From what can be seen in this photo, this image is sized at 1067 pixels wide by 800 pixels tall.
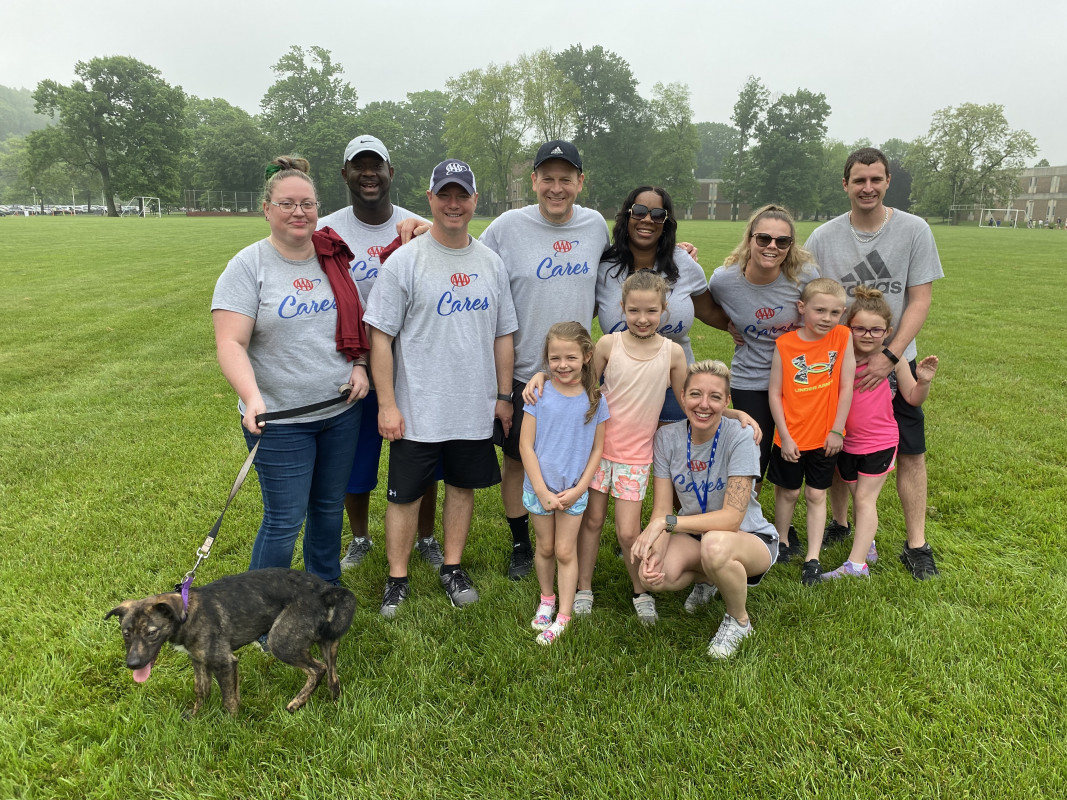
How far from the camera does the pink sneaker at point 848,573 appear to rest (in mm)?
3738

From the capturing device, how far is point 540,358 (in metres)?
3.70

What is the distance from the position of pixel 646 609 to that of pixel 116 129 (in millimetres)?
79044

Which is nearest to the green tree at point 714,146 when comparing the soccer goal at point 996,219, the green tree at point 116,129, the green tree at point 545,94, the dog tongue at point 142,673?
the soccer goal at point 996,219

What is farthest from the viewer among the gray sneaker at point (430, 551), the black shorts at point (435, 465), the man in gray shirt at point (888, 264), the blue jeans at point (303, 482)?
the gray sneaker at point (430, 551)

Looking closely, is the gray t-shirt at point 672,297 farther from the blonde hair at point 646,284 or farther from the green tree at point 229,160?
the green tree at point 229,160

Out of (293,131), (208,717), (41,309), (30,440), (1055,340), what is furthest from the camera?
(293,131)

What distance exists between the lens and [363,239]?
370 centimetres

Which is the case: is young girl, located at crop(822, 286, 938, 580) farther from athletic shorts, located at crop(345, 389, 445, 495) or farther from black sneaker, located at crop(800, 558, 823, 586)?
athletic shorts, located at crop(345, 389, 445, 495)

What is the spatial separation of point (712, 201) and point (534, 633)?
100033mm

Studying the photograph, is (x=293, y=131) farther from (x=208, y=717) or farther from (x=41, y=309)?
(x=208, y=717)

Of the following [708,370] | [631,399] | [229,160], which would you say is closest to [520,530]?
[631,399]

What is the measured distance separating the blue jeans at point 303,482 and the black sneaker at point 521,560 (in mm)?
1238

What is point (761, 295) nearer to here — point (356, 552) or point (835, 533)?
point (835, 533)

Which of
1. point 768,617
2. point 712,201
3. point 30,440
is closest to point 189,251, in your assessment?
point 30,440
